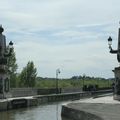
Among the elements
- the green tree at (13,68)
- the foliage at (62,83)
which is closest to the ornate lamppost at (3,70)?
the green tree at (13,68)

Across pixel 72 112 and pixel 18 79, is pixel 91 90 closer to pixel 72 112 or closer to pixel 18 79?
pixel 18 79

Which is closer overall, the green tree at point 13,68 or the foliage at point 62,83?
the green tree at point 13,68

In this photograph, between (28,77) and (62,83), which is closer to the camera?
(28,77)

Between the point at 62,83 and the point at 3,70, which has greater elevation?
the point at 62,83

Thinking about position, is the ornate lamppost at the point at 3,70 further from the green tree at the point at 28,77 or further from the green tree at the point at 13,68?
the green tree at the point at 28,77

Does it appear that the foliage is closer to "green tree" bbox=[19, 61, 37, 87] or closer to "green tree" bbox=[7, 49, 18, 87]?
"green tree" bbox=[19, 61, 37, 87]

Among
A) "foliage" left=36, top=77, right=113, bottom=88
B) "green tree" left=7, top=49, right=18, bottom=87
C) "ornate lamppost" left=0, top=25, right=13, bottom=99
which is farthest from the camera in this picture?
"foliage" left=36, top=77, right=113, bottom=88

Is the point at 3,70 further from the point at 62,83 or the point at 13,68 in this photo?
the point at 62,83

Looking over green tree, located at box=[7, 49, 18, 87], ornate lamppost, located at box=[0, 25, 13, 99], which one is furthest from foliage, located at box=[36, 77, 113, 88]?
ornate lamppost, located at box=[0, 25, 13, 99]

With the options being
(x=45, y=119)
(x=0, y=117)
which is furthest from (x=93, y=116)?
(x=0, y=117)

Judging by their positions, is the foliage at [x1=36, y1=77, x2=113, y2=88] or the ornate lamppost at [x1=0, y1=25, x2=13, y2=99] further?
the foliage at [x1=36, y1=77, x2=113, y2=88]

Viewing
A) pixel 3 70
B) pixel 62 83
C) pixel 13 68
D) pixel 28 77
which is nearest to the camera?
pixel 3 70

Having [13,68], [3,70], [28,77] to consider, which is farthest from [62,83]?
[3,70]

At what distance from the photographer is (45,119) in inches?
1415
